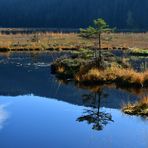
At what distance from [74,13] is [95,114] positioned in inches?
5949

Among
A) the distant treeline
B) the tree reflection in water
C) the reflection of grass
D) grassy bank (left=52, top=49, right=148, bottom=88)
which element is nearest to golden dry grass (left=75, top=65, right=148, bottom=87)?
grassy bank (left=52, top=49, right=148, bottom=88)

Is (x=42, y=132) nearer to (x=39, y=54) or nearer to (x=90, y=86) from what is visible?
(x=90, y=86)

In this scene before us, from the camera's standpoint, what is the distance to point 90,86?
34094 millimetres

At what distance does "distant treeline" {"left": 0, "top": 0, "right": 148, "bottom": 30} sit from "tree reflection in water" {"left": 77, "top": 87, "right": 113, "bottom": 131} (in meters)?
126

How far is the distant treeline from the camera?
163188 mm

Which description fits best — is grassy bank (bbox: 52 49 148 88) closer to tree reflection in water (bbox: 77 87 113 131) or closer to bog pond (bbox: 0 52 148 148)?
bog pond (bbox: 0 52 148 148)

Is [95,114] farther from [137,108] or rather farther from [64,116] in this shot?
[137,108]

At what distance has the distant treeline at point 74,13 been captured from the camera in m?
163

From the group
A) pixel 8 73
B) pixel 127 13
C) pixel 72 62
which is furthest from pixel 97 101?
pixel 127 13

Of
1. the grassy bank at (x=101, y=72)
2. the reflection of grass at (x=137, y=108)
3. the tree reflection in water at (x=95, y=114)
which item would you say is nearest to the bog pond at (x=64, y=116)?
the tree reflection in water at (x=95, y=114)

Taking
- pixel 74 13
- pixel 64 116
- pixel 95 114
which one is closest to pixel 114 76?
pixel 95 114

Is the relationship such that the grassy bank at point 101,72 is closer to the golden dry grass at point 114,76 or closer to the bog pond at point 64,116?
the golden dry grass at point 114,76

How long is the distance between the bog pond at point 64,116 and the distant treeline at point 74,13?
4842 inches

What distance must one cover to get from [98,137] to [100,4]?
507 ft
